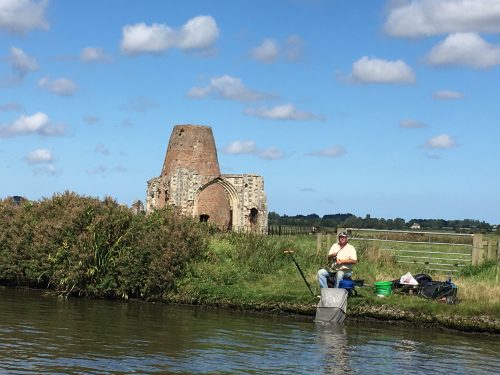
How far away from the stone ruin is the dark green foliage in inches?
754

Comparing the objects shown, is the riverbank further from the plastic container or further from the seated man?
the seated man

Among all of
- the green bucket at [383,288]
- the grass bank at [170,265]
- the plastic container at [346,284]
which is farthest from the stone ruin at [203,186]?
the plastic container at [346,284]

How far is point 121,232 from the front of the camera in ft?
82.3

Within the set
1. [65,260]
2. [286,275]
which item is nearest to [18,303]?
[65,260]

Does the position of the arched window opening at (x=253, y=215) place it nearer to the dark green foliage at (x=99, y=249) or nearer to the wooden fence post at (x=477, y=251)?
the dark green foliage at (x=99, y=249)

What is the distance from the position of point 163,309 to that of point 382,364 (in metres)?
8.86

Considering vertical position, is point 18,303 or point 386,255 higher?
point 386,255

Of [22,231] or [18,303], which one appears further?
[22,231]

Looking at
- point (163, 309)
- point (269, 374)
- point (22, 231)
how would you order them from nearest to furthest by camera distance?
point (269, 374) < point (163, 309) < point (22, 231)

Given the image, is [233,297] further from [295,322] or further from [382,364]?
[382,364]

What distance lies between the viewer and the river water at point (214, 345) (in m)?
13.4

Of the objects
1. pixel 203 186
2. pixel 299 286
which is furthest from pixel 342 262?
pixel 203 186

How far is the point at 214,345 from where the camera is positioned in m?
15.7

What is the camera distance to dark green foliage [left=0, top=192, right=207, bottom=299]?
23.5m
